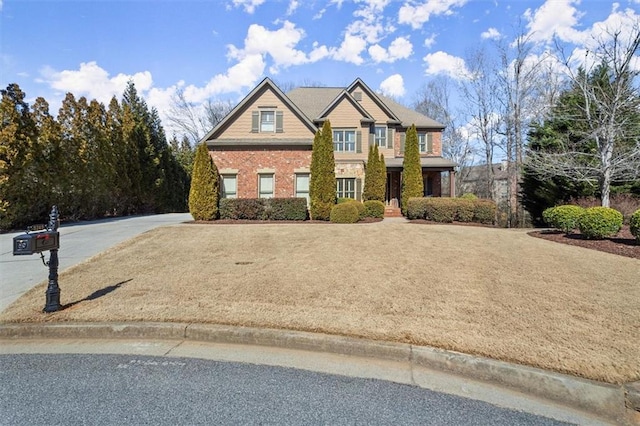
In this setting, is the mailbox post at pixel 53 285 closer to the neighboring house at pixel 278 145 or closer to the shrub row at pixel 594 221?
the shrub row at pixel 594 221

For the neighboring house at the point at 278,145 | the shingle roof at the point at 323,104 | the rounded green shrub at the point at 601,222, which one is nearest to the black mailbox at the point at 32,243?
the rounded green shrub at the point at 601,222

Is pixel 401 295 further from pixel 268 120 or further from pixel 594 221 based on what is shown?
pixel 268 120

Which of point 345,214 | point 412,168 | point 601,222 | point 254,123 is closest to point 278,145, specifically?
point 254,123

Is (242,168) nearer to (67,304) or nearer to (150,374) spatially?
(67,304)

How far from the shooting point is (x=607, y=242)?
378 inches

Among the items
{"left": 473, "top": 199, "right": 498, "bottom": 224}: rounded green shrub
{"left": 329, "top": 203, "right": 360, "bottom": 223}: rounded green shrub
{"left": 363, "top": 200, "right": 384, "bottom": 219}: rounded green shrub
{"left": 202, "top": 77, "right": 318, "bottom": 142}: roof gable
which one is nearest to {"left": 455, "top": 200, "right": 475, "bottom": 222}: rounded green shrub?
{"left": 473, "top": 199, "right": 498, "bottom": 224}: rounded green shrub

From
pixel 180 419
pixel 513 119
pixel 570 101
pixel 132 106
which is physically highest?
pixel 132 106

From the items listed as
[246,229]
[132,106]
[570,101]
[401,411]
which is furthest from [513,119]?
[132,106]

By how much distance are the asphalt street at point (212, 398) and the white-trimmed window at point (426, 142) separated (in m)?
23.8

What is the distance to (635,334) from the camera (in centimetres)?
386

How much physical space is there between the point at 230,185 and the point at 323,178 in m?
6.13

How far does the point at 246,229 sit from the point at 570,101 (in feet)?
50.1

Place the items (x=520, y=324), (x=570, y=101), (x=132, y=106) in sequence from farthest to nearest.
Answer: (x=132, y=106), (x=570, y=101), (x=520, y=324)

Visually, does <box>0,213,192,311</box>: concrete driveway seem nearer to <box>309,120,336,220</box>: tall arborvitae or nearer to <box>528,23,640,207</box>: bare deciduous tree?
<box>309,120,336,220</box>: tall arborvitae
